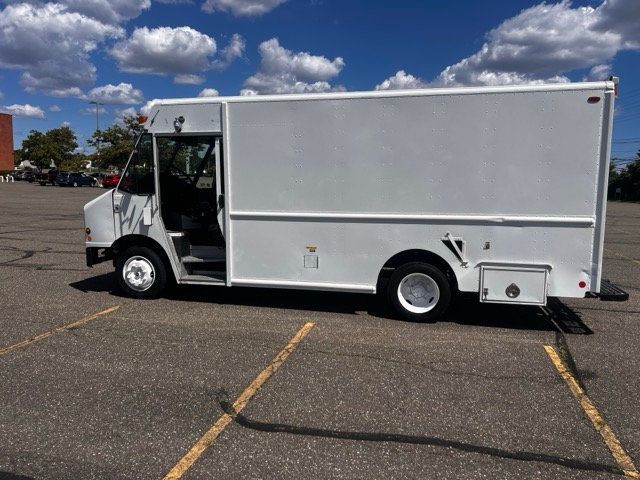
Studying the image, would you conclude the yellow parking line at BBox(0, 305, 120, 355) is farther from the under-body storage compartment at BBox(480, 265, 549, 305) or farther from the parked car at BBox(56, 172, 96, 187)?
the parked car at BBox(56, 172, 96, 187)

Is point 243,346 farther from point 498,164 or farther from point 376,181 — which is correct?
point 498,164

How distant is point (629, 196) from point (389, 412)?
58999 millimetres

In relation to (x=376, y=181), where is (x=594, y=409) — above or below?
below

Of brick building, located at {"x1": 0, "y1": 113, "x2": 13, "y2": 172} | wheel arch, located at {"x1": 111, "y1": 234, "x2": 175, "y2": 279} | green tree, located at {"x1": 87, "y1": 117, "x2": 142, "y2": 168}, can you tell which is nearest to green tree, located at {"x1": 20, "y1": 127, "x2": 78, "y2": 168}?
brick building, located at {"x1": 0, "y1": 113, "x2": 13, "y2": 172}

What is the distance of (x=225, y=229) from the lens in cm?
687

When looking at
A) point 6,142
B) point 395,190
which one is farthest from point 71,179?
point 395,190

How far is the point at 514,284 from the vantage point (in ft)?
19.7

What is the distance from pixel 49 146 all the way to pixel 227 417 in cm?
9704

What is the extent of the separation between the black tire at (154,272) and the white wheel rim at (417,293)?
10.8 feet

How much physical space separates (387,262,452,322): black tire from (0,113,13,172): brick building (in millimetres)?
85648

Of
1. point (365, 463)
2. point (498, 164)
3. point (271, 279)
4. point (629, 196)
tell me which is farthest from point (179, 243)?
point (629, 196)

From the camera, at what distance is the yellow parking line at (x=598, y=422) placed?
329 centimetres

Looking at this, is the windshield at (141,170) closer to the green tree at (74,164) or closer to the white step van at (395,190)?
the white step van at (395,190)

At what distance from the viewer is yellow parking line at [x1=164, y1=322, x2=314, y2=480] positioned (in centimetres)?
325
